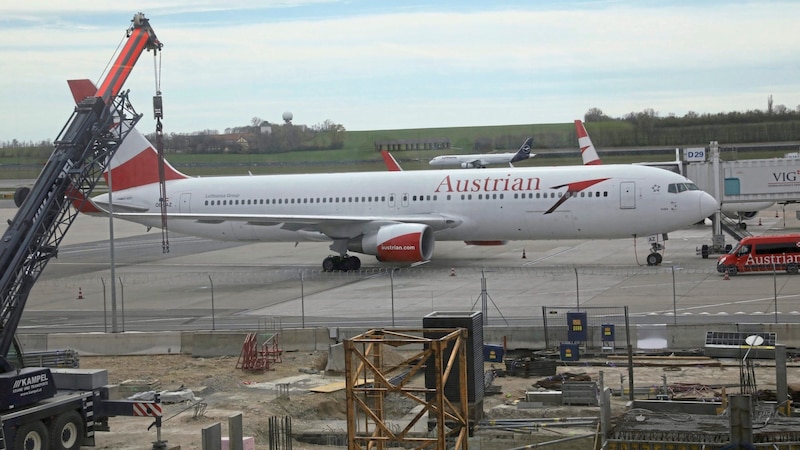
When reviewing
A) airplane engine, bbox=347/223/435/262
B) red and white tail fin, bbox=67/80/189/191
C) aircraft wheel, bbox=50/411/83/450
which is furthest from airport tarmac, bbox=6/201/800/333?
aircraft wheel, bbox=50/411/83/450

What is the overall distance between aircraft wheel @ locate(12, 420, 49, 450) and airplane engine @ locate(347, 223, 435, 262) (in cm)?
2404

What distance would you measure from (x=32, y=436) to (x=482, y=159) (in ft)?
271

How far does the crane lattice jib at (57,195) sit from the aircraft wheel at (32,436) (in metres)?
1.46

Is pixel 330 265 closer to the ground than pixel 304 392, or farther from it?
farther from it

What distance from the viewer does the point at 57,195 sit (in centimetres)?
2075

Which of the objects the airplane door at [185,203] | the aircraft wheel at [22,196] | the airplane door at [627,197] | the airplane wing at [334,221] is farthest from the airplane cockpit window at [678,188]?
the aircraft wheel at [22,196]

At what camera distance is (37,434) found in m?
16.9

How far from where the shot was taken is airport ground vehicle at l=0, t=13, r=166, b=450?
1700 centimetres

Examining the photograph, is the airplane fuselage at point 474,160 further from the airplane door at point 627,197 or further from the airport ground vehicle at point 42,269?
the airport ground vehicle at point 42,269

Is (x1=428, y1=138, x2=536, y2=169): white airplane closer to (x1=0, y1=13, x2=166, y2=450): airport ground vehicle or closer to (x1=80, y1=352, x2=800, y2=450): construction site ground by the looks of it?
(x1=80, y1=352, x2=800, y2=450): construction site ground

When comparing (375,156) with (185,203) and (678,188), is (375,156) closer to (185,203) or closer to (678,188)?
(185,203)

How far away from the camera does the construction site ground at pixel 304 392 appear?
61.5ft

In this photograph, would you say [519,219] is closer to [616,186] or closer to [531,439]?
[616,186]

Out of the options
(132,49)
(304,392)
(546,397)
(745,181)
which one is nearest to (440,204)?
(745,181)
